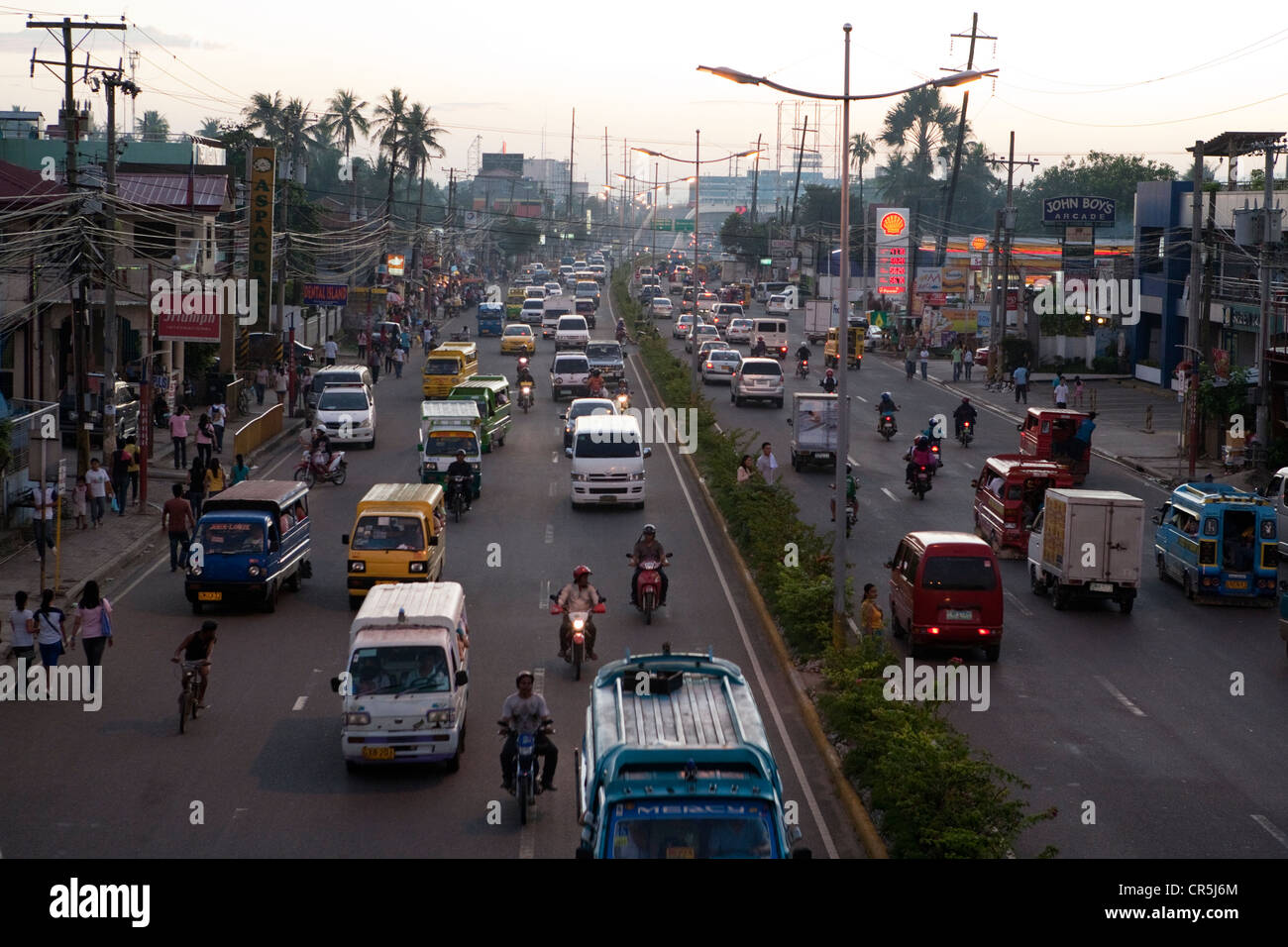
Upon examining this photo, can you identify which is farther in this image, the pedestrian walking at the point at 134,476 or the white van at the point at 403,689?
the pedestrian walking at the point at 134,476

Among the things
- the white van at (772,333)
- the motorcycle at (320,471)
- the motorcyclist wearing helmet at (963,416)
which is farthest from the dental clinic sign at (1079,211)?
the motorcycle at (320,471)

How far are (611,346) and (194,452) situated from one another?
24190 mm

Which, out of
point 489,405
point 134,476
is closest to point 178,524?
point 134,476

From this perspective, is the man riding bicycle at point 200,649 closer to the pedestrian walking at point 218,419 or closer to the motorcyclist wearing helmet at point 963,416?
the pedestrian walking at point 218,419

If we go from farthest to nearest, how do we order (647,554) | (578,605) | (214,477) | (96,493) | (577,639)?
(214,477)
(96,493)
(647,554)
(578,605)
(577,639)

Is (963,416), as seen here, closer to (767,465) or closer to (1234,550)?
(767,465)

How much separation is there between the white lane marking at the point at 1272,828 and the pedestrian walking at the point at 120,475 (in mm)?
25804

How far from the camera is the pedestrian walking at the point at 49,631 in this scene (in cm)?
2005

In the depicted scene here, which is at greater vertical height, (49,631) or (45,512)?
(45,512)

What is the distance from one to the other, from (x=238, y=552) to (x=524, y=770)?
1133cm

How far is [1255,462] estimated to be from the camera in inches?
1608

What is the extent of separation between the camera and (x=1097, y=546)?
88.0ft
